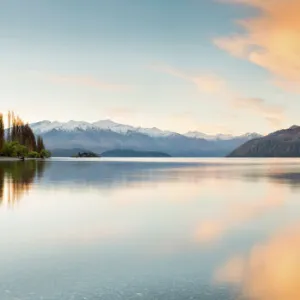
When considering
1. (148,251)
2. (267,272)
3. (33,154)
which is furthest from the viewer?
(33,154)

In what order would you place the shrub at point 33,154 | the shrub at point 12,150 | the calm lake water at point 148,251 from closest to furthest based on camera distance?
the calm lake water at point 148,251, the shrub at point 12,150, the shrub at point 33,154

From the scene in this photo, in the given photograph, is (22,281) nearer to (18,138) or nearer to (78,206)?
(78,206)

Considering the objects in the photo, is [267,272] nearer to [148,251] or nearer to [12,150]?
[148,251]

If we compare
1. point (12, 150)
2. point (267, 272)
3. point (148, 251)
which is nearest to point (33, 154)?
point (12, 150)

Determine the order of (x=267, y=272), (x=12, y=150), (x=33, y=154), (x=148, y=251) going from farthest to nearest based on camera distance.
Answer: (x=33, y=154), (x=12, y=150), (x=148, y=251), (x=267, y=272)

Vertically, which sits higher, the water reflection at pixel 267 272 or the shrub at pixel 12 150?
the shrub at pixel 12 150

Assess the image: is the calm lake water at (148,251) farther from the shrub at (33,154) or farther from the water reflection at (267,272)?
the shrub at (33,154)

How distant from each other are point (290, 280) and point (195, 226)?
8409 millimetres

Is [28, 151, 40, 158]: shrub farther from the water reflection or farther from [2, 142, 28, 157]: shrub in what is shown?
the water reflection

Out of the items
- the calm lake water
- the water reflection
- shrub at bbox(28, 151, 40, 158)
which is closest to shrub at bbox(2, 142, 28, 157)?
shrub at bbox(28, 151, 40, 158)

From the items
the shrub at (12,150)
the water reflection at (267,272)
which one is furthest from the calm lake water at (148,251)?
the shrub at (12,150)

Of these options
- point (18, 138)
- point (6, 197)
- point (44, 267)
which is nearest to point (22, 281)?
point (44, 267)

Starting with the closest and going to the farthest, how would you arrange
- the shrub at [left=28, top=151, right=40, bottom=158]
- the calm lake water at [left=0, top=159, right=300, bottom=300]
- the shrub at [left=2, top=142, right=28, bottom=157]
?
1. the calm lake water at [left=0, top=159, right=300, bottom=300]
2. the shrub at [left=2, top=142, right=28, bottom=157]
3. the shrub at [left=28, top=151, right=40, bottom=158]

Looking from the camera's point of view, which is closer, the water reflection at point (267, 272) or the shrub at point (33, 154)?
the water reflection at point (267, 272)
